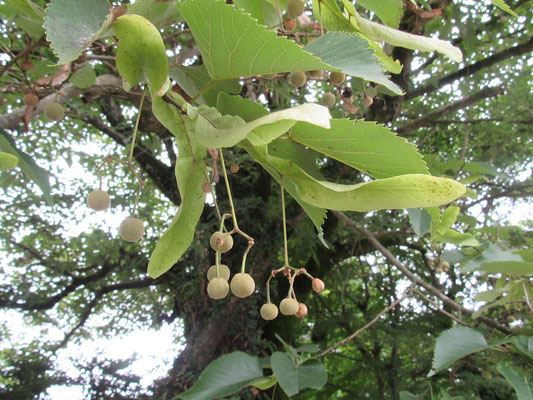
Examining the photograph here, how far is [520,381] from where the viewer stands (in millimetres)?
1257

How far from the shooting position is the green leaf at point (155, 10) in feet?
2.02

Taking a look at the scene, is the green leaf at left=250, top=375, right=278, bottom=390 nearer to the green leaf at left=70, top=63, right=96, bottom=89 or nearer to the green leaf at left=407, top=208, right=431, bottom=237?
the green leaf at left=407, top=208, right=431, bottom=237

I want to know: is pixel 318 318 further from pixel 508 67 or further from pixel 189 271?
pixel 508 67

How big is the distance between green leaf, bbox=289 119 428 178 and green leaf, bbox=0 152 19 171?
0.38 metres

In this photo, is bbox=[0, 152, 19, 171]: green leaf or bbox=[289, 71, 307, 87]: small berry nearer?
bbox=[0, 152, 19, 171]: green leaf

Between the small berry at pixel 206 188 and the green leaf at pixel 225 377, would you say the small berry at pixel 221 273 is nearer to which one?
the small berry at pixel 206 188

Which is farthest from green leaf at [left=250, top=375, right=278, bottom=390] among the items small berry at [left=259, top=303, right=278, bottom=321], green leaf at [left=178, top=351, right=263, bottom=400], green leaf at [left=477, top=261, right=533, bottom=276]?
green leaf at [left=477, top=261, right=533, bottom=276]

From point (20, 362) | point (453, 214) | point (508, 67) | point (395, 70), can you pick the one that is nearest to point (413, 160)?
point (395, 70)

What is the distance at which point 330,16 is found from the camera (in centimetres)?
86

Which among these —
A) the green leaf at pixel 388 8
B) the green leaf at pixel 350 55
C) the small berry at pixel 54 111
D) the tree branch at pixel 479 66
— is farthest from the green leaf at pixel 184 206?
the tree branch at pixel 479 66

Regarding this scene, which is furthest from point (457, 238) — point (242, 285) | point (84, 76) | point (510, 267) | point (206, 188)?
point (84, 76)

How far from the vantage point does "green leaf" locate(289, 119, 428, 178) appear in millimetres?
551

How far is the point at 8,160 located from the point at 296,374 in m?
1.22

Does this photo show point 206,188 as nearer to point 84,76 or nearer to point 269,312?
point 269,312
